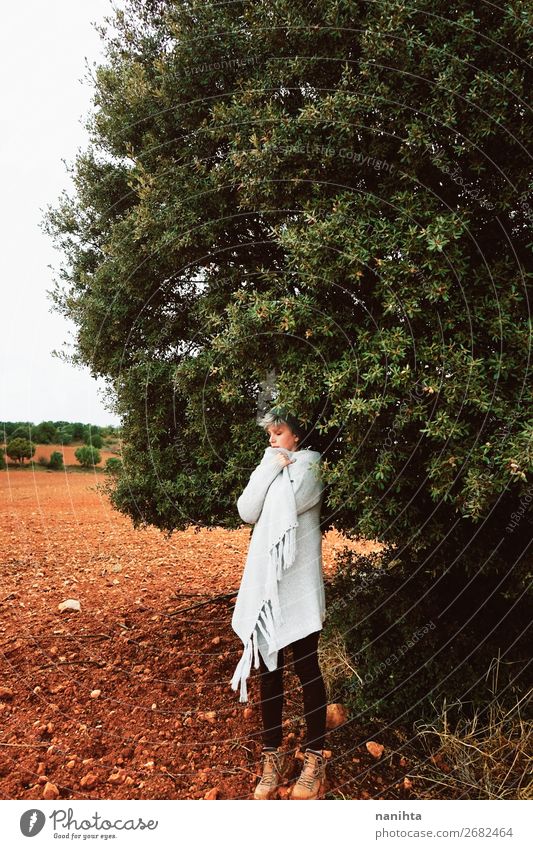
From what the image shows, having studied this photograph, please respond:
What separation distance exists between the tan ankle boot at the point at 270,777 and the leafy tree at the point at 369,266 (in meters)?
1.05

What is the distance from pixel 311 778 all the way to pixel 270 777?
252mm

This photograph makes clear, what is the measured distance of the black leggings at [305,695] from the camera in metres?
3.90

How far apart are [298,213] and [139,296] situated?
1711 millimetres

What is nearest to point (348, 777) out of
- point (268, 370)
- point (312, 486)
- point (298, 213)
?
point (312, 486)

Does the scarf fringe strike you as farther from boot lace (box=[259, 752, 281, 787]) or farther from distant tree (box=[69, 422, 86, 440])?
distant tree (box=[69, 422, 86, 440])

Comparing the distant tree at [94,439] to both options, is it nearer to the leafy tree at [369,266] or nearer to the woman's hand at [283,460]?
the leafy tree at [369,266]

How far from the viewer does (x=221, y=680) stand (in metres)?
5.40

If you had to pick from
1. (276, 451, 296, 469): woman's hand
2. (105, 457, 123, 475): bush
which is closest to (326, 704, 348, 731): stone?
(276, 451, 296, 469): woman's hand

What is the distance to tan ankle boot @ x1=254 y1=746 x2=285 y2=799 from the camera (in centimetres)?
394

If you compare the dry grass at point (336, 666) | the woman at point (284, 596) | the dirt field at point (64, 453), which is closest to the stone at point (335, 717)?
the dry grass at point (336, 666)

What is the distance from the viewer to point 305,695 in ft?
12.9

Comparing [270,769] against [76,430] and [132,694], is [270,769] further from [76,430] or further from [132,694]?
[76,430]

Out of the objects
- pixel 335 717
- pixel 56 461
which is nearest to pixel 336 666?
pixel 335 717

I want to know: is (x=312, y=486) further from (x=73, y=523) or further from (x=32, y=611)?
(x=73, y=523)
